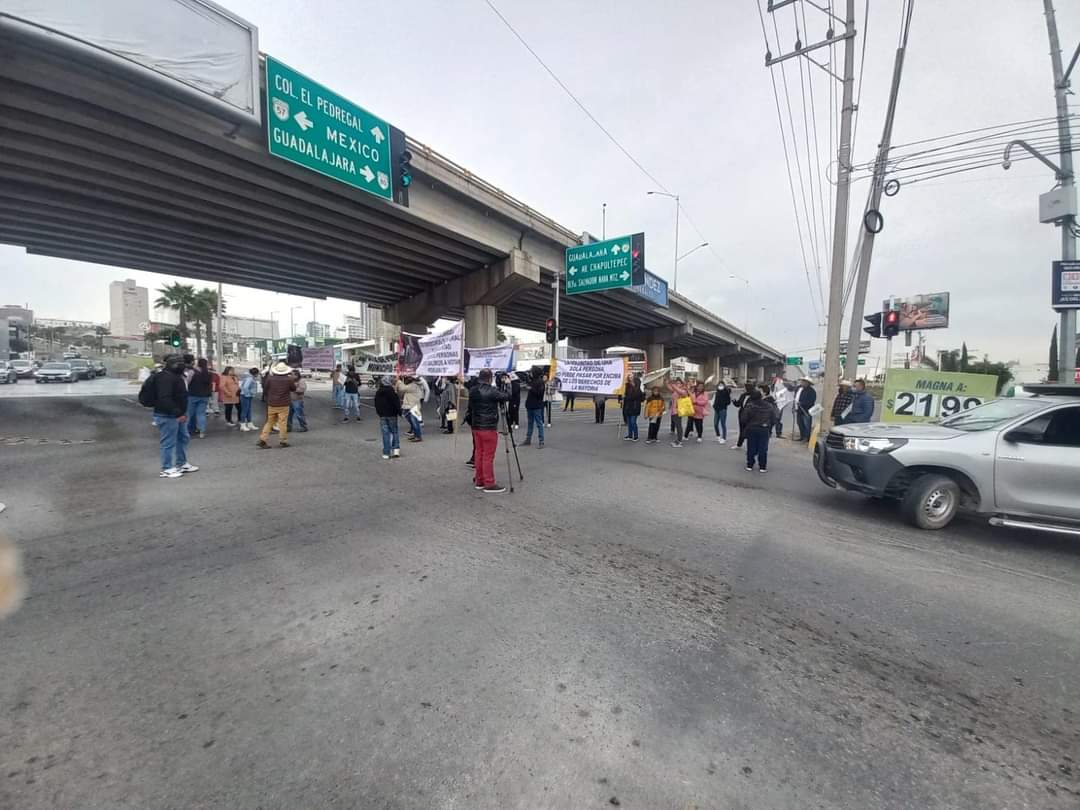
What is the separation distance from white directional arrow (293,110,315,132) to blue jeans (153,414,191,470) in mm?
8820

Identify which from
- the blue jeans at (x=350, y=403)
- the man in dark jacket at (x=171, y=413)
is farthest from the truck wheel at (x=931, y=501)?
the blue jeans at (x=350, y=403)

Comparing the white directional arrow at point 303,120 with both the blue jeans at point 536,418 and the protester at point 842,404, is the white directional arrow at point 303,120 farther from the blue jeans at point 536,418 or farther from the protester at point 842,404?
the protester at point 842,404

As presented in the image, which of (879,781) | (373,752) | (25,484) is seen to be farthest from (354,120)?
(879,781)

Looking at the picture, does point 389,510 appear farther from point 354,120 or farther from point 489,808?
point 354,120

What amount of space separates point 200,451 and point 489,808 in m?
9.79

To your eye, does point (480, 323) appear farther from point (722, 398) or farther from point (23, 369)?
point (23, 369)

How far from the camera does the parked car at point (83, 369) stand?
118ft

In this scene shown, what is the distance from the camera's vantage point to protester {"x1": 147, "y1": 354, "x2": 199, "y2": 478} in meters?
6.82

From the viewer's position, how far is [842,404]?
10.7 metres

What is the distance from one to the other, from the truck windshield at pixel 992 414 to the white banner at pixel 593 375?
571cm

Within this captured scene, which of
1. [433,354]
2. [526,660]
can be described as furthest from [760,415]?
[526,660]

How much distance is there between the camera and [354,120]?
13.2 metres

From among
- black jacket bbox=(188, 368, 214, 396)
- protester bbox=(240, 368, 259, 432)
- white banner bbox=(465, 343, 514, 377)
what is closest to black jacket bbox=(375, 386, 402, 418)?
white banner bbox=(465, 343, 514, 377)

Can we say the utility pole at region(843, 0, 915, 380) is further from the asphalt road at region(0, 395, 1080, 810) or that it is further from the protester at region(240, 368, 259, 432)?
the protester at region(240, 368, 259, 432)
